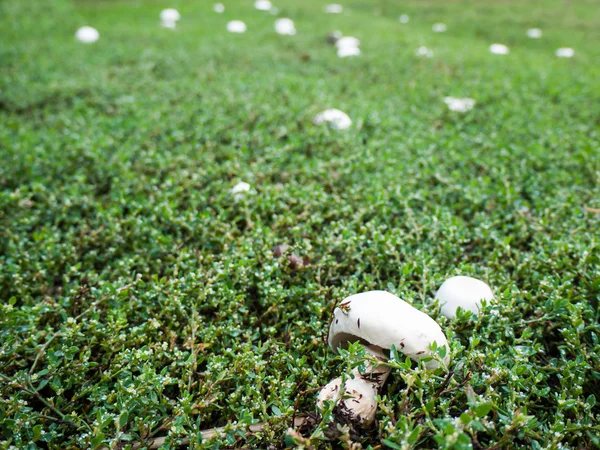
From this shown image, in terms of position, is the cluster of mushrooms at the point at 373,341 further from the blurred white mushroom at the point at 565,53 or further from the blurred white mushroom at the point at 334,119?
the blurred white mushroom at the point at 565,53

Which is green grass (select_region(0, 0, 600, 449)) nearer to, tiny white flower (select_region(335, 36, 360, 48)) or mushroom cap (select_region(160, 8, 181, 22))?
tiny white flower (select_region(335, 36, 360, 48))

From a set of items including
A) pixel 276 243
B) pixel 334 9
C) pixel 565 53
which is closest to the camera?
pixel 276 243

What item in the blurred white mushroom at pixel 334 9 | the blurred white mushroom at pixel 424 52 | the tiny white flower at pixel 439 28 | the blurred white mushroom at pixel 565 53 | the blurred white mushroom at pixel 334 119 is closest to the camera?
the blurred white mushroom at pixel 334 119

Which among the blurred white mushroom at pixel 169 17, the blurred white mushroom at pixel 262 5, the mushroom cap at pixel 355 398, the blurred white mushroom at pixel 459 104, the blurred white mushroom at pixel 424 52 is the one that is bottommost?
the blurred white mushroom at pixel 262 5

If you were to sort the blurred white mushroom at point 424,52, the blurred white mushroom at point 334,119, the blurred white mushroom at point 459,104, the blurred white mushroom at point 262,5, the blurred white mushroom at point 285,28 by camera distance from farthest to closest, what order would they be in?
1. the blurred white mushroom at point 262,5
2. the blurred white mushroom at point 285,28
3. the blurred white mushroom at point 424,52
4. the blurred white mushroom at point 459,104
5. the blurred white mushroom at point 334,119

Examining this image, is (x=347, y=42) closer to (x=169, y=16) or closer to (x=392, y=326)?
(x=169, y=16)

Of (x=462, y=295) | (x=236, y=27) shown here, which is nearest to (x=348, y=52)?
(x=236, y=27)

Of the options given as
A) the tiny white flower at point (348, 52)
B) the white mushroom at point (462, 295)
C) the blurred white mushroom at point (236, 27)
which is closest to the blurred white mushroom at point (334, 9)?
the blurred white mushroom at point (236, 27)

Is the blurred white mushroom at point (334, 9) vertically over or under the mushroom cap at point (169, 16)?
under

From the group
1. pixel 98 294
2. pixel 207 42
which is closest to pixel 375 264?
pixel 98 294
